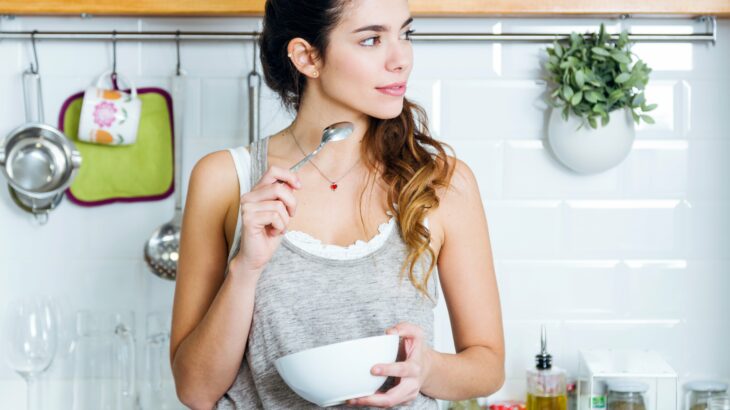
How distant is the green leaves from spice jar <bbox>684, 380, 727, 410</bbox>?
51 cm

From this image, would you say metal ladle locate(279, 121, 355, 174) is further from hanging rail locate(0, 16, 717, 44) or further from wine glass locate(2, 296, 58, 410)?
wine glass locate(2, 296, 58, 410)

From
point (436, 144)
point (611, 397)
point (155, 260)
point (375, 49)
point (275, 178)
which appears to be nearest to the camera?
point (275, 178)

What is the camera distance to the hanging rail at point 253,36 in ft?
6.39

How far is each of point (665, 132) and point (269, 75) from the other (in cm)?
90

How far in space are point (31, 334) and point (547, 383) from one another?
37.0 inches

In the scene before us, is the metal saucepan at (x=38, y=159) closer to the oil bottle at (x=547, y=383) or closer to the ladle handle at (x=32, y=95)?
the ladle handle at (x=32, y=95)

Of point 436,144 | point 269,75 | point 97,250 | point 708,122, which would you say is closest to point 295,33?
point 269,75

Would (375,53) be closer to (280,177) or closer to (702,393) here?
(280,177)

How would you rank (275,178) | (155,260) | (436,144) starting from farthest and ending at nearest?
(155,260) < (436,144) < (275,178)

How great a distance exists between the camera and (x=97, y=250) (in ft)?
6.65

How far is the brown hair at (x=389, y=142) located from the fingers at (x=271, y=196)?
0.83ft

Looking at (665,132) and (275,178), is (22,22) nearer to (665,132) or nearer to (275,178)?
(275,178)

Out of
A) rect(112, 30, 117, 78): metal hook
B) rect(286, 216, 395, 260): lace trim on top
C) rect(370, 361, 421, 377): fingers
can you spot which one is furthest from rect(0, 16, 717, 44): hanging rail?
rect(370, 361, 421, 377): fingers

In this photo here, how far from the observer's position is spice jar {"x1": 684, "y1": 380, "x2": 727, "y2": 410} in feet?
6.26
